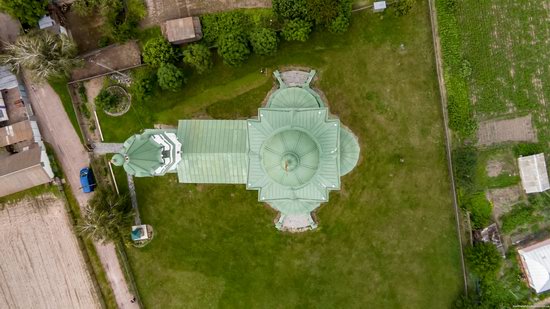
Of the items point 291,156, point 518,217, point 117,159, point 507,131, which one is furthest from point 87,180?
point 518,217

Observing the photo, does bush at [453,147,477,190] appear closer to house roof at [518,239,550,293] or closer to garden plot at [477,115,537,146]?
garden plot at [477,115,537,146]

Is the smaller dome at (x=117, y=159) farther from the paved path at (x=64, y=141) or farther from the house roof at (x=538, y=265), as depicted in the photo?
the house roof at (x=538, y=265)

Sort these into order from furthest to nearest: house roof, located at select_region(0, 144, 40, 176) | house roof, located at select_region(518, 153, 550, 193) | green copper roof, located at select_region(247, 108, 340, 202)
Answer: house roof, located at select_region(0, 144, 40, 176) < house roof, located at select_region(518, 153, 550, 193) < green copper roof, located at select_region(247, 108, 340, 202)

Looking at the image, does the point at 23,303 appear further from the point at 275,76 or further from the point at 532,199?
the point at 532,199

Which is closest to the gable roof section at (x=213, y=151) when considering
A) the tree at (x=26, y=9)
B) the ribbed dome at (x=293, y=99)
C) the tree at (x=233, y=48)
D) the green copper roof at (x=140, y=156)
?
the ribbed dome at (x=293, y=99)

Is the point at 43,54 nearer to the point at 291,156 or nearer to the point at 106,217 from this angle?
the point at 106,217

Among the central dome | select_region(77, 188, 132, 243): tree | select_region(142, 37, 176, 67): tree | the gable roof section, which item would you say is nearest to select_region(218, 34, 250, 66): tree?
select_region(142, 37, 176, 67): tree
